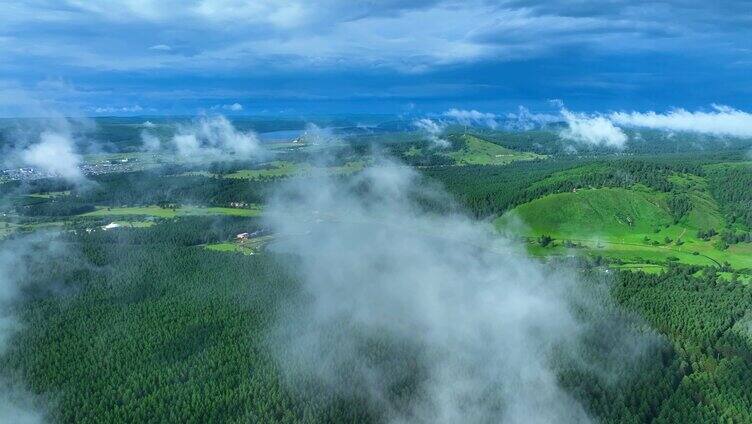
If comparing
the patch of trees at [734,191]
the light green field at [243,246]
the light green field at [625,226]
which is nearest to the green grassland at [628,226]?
the light green field at [625,226]

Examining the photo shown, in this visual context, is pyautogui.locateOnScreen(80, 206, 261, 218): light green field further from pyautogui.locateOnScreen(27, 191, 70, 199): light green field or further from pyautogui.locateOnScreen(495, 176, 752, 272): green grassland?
pyautogui.locateOnScreen(495, 176, 752, 272): green grassland

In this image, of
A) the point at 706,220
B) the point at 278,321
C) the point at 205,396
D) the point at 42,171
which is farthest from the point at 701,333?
the point at 42,171

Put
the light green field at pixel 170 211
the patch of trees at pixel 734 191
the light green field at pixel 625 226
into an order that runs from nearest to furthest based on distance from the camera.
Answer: the light green field at pixel 625 226, the patch of trees at pixel 734 191, the light green field at pixel 170 211

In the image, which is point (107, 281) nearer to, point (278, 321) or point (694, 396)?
point (278, 321)

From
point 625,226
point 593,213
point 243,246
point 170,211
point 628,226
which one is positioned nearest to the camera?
point 243,246

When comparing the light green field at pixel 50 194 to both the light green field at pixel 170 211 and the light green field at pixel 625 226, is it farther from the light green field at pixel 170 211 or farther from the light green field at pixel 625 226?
the light green field at pixel 625 226

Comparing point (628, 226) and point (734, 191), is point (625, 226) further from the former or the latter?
point (734, 191)

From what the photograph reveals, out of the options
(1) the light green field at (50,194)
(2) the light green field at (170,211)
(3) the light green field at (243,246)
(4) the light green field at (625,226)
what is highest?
(1) the light green field at (50,194)

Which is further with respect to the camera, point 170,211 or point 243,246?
point 170,211

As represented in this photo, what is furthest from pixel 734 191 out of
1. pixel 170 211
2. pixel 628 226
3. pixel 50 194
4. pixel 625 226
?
pixel 50 194
